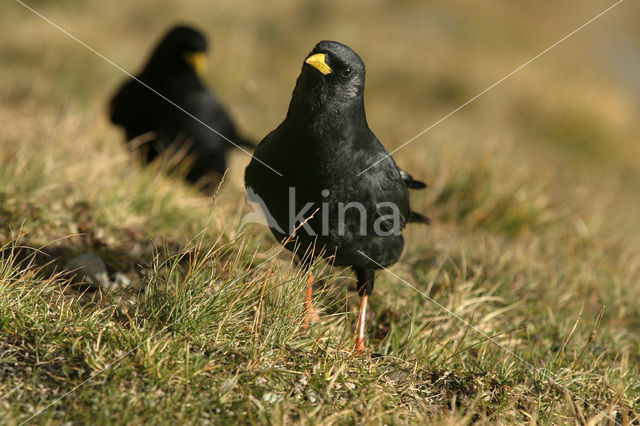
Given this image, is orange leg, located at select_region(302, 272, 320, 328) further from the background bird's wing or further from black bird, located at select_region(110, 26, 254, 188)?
Answer: black bird, located at select_region(110, 26, 254, 188)

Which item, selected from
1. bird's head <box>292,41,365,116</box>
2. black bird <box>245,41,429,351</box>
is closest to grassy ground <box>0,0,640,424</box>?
black bird <box>245,41,429,351</box>

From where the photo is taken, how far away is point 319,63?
8.48 feet

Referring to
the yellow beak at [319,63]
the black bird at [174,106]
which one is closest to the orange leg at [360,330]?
the yellow beak at [319,63]

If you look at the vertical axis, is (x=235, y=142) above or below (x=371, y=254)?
below

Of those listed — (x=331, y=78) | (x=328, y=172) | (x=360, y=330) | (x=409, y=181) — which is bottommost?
(x=360, y=330)

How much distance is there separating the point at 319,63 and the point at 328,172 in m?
0.48

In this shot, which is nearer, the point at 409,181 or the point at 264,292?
the point at 264,292

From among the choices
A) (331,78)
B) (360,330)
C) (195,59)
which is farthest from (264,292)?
(195,59)

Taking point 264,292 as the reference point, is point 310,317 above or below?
below

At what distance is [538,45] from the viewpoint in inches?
535

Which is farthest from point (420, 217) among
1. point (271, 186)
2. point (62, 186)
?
point (62, 186)

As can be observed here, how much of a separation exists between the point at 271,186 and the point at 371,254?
0.61 metres

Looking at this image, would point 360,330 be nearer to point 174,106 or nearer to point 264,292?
point 264,292

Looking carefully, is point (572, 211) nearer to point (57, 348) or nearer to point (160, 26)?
point (57, 348)
